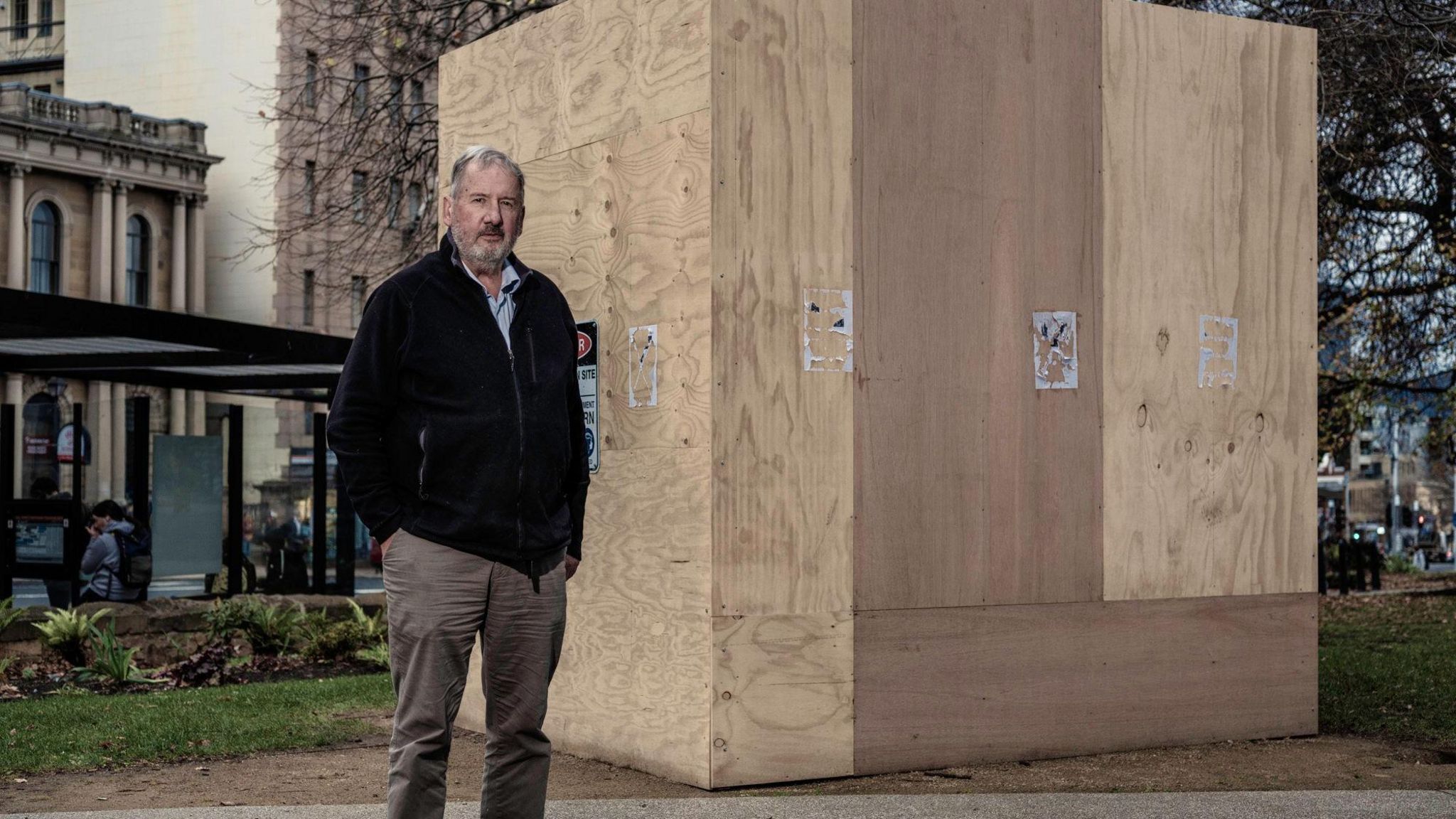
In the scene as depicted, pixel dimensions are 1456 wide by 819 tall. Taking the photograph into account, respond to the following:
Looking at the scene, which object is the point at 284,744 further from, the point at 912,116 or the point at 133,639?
the point at 133,639

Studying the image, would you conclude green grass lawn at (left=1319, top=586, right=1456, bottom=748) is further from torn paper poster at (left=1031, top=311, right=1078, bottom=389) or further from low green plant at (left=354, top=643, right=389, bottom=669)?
low green plant at (left=354, top=643, right=389, bottom=669)

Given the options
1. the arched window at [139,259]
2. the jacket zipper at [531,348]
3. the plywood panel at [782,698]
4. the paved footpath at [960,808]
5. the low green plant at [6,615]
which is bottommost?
the low green plant at [6,615]

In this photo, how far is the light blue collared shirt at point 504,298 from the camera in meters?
4.73

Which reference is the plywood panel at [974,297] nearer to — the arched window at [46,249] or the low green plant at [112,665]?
the low green plant at [112,665]

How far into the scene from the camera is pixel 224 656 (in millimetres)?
12195

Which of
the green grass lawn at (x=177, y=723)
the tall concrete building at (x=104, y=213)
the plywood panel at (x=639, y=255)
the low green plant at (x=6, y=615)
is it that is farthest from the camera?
the tall concrete building at (x=104, y=213)

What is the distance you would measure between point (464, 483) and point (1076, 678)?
352cm

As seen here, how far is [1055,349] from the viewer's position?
285 inches

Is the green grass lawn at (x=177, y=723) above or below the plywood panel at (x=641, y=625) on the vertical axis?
below

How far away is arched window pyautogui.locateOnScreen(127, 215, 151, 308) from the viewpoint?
56.1m

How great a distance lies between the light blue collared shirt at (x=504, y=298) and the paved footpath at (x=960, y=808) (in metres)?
1.90

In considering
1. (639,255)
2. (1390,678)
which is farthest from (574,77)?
(1390,678)

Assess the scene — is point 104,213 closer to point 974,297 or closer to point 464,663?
point 974,297

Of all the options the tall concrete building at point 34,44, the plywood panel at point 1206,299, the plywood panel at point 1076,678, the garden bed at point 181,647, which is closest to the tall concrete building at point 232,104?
the tall concrete building at point 34,44
